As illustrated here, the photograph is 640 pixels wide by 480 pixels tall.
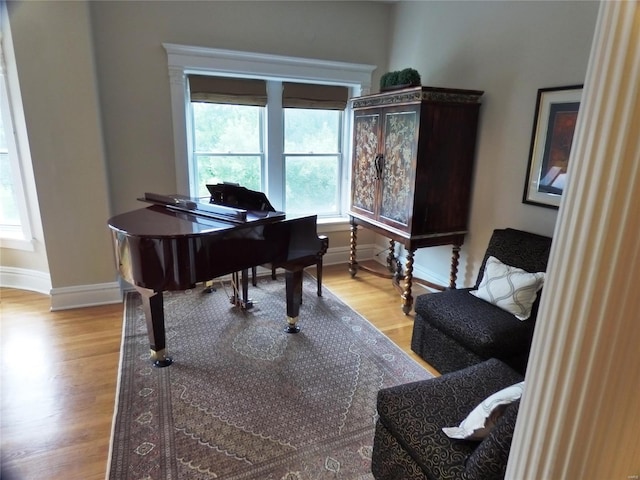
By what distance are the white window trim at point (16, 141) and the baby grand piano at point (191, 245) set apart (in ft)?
5.11

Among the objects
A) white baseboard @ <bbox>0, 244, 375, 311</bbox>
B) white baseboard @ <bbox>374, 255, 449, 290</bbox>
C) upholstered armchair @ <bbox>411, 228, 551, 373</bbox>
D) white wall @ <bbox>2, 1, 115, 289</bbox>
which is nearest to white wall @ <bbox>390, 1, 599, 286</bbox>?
white baseboard @ <bbox>374, 255, 449, 290</bbox>

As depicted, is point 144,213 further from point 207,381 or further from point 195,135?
point 195,135

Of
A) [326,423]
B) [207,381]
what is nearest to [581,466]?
[326,423]

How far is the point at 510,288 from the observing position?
8.29ft

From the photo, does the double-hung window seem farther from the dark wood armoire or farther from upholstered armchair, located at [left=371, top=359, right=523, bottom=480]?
upholstered armchair, located at [left=371, top=359, right=523, bottom=480]

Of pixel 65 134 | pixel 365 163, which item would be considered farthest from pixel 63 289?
pixel 365 163

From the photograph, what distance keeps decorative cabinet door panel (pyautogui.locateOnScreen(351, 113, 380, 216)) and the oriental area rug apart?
1111mm

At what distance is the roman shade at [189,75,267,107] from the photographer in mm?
3721

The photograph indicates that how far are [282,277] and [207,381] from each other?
187cm

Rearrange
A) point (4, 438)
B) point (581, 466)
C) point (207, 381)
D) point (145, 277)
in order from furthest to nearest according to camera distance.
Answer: point (207, 381)
point (145, 277)
point (4, 438)
point (581, 466)

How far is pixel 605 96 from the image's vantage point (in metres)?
0.76

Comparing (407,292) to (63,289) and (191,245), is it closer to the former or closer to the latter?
(191,245)

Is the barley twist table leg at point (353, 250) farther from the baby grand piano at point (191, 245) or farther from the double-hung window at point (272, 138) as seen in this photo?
the baby grand piano at point (191, 245)

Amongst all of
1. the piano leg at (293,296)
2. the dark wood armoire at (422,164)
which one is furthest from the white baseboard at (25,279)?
the dark wood armoire at (422,164)
